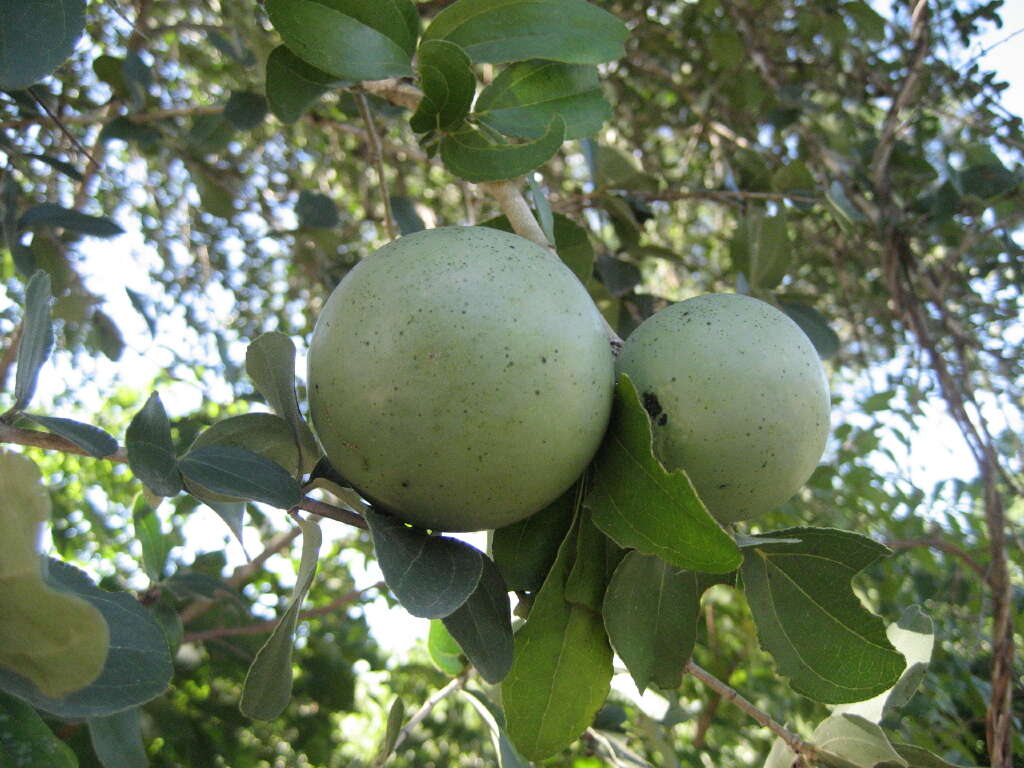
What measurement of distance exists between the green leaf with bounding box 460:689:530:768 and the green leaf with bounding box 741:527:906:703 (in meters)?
0.65

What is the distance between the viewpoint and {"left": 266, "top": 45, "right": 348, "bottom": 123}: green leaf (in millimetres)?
1524

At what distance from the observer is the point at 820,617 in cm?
125

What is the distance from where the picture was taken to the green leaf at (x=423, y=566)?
0.99 m

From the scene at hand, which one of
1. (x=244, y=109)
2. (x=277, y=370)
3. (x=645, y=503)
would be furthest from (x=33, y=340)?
(x=244, y=109)

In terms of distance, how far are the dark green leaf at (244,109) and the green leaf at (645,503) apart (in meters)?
1.72

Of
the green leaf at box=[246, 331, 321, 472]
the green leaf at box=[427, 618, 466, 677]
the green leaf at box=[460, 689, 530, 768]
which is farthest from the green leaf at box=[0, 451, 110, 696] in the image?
the green leaf at box=[427, 618, 466, 677]

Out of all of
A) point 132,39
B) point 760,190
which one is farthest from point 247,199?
point 760,190

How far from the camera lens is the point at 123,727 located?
4.29 feet

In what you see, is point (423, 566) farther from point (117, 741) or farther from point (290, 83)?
point (290, 83)

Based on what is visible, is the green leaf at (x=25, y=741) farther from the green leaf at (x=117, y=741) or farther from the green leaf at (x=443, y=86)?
the green leaf at (x=443, y=86)

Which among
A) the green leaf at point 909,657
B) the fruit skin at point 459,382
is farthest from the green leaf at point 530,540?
the green leaf at point 909,657

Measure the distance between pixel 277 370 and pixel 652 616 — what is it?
0.65 meters

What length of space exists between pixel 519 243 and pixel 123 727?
0.93 m

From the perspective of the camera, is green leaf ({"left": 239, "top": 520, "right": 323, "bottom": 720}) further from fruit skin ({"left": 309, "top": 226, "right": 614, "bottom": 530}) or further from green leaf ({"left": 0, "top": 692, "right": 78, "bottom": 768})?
green leaf ({"left": 0, "top": 692, "right": 78, "bottom": 768})
